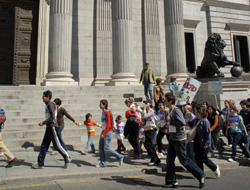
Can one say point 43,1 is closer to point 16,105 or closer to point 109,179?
point 16,105

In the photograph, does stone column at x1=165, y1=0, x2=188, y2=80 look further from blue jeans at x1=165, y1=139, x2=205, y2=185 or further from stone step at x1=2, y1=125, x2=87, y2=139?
blue jeans at x1=165, y1=139, x2=205, y2=185

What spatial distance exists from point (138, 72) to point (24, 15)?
9284 millimetres

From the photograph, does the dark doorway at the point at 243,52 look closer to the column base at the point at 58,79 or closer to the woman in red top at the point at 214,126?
the column base at the point at 58,79

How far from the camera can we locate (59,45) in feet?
42.2

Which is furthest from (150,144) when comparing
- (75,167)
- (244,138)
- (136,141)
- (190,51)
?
(190,51)

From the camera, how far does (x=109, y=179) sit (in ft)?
17.0

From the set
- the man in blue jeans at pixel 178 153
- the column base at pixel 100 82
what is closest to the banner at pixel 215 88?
the man in blue jeans at pixel 178 153

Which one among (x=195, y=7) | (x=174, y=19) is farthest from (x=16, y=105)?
(x=195, y=7)

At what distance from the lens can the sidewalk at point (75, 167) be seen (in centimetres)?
514

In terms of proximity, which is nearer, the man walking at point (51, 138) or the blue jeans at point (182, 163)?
the blue jeans at point (182, 163)

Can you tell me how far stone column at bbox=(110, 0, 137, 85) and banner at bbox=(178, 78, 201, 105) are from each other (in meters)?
6.32

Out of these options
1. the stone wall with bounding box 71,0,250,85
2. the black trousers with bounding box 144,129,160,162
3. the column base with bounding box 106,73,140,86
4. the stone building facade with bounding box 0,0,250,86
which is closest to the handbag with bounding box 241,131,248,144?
the black trousers with bounding box 144,129,160,162

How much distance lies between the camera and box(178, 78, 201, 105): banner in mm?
7621

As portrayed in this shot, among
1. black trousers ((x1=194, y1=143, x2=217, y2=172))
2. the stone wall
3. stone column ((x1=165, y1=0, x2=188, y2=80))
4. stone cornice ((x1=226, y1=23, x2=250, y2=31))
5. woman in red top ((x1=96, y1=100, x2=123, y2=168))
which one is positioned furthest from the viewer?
stone cornice ((x1=226, y1=23, x2=250, y2=31))
